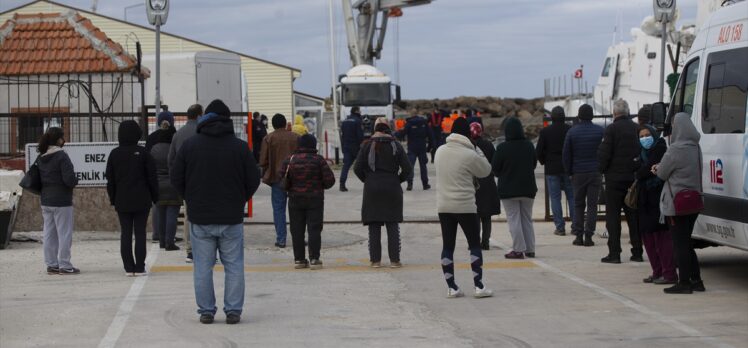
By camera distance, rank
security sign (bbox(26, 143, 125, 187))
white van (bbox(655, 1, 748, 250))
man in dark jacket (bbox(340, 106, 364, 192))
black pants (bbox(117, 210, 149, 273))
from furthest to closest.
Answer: man in dark jacket (bbox(340, 106, 364, 192)) → security sign (bbox(26, 143, 125, 187)) → black pants (bbox(117, 210, 149, 273)) → white van (bbox(655, 1, 748, 250))

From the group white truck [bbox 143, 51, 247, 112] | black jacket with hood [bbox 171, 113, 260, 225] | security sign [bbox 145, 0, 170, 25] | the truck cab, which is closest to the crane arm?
the truck cab

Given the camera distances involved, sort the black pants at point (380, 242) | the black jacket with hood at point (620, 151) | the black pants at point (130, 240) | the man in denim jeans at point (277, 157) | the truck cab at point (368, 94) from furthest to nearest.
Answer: the truck cab at point (368, 94)
the man in denim jeans at point (277, 157)
the black pants at point (380, 242)
the black jacket with hood at point (620, 151)
the black pants at point (130, 240)

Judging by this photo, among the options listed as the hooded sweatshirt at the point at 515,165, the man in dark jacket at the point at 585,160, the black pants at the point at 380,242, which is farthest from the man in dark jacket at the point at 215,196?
the man in dark jacket at the point at 585,160

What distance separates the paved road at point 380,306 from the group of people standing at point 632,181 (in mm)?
374

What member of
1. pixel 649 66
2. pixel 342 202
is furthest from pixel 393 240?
pixel 649 66

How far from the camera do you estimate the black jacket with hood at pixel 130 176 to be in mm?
13492

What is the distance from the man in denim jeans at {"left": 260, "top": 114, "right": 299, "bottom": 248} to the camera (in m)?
16.2

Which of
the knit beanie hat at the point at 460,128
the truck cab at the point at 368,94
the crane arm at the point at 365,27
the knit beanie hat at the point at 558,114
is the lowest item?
the knit beanie hat at the point at 460,128

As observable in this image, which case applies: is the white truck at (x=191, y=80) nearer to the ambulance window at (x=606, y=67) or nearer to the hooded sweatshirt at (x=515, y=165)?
the ambulance window at (x=606, y=67)

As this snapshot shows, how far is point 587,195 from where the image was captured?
16.5 meters

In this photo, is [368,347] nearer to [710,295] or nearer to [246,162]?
[246,162]

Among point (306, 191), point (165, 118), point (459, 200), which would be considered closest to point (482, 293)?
point (459, 200)

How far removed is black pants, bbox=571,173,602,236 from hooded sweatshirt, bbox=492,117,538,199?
4.03 ft

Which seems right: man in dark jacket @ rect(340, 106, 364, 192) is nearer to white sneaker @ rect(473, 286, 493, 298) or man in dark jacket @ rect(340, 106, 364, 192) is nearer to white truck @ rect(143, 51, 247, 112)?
white truck @ rect(143, 51, 247, 112)
